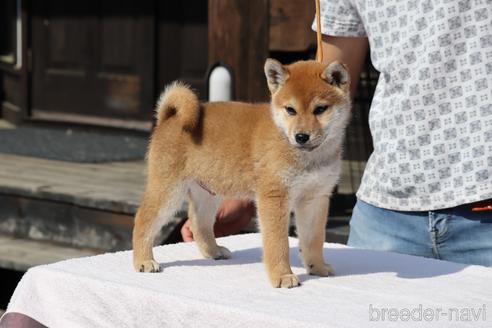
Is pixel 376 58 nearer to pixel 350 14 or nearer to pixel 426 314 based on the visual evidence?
pixel 350 14

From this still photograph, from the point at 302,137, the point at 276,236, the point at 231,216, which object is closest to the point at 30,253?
the point at 231,216

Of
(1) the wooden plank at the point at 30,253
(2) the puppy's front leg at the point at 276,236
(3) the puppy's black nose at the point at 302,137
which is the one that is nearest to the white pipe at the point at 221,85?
(1) the wooden plank at the point at 30,253

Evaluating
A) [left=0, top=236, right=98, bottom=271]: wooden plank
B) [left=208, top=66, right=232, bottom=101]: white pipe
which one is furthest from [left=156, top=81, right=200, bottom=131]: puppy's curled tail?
[left=0, top=236, right=98, bottom=271]: wooden plank

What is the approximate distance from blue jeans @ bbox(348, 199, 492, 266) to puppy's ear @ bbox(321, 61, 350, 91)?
2.07 ft

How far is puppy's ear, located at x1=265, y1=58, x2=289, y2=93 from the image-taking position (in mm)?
2303

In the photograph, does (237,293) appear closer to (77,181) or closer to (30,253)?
(30,253)

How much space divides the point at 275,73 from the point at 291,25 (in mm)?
3945

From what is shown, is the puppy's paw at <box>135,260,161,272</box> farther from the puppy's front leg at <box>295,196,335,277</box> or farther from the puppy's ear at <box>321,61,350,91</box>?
the puppy's ear at <box>321,61,350,91</box>

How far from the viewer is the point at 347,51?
3039 millimetres

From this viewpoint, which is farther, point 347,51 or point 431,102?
point 347,51

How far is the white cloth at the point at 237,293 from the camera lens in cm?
213

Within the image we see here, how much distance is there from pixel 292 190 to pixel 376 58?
Answer: 0.66 meters

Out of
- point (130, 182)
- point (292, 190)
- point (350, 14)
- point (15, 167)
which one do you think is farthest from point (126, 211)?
point (292, 190)

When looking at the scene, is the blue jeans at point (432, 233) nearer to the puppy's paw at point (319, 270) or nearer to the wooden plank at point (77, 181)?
the puppy's paw at point (319, 270)
